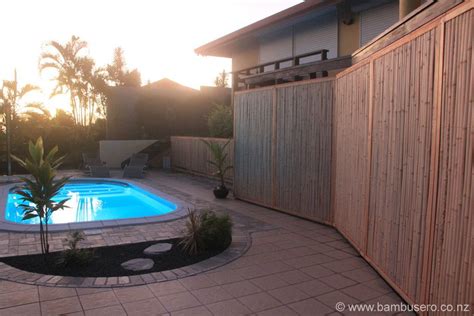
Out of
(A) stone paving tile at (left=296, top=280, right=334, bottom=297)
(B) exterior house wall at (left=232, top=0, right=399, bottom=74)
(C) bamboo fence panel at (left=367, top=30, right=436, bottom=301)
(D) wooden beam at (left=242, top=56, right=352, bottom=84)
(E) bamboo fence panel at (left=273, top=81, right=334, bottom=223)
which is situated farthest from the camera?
(B) exterior house wall at (left=232, top=0, right=399, bottom=74)

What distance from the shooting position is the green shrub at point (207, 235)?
5672 mm

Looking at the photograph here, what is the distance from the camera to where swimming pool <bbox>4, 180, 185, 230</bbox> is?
31.2 feet

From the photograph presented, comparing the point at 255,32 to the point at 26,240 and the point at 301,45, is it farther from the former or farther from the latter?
the point at 26,240

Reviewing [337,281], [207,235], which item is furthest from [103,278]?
[337,281]

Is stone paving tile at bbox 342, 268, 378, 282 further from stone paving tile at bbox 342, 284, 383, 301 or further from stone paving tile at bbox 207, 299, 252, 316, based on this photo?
stone paving tile at bbox 207, 299, 252, 316

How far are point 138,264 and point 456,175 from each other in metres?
3.88

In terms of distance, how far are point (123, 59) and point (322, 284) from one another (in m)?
35.2

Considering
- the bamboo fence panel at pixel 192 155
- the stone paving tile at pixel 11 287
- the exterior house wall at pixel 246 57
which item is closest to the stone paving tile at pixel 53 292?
the stone paving tile at pixel 11 287

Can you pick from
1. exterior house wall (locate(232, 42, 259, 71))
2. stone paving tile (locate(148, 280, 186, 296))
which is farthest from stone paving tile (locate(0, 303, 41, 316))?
exterior house wall (locate(232, 42, 259, 71))

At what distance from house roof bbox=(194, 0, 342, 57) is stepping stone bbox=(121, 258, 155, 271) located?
866 cm

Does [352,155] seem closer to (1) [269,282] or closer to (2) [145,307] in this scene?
(1) [269,282]

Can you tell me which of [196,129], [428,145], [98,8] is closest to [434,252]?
[428,145]

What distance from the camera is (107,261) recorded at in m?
5.25

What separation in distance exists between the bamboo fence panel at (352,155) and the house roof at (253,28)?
5042 mm
